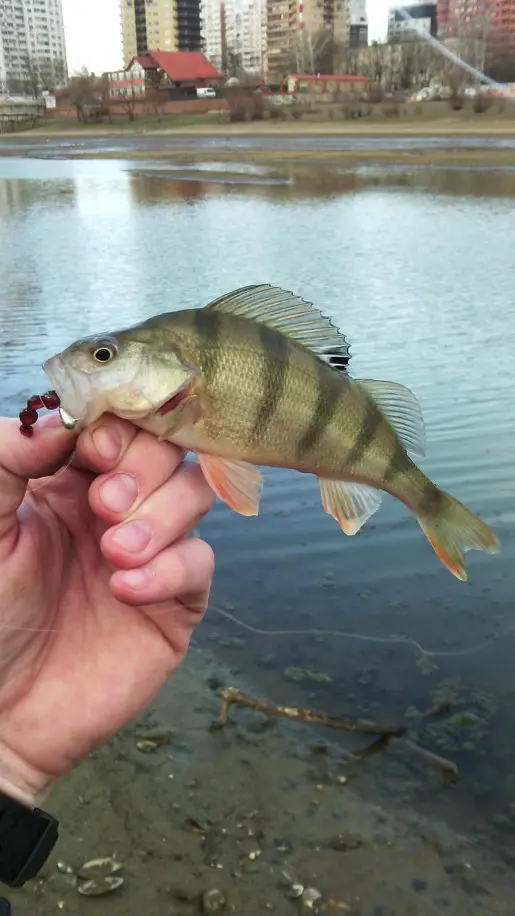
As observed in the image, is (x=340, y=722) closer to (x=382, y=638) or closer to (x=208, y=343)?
(x=382, y=638)

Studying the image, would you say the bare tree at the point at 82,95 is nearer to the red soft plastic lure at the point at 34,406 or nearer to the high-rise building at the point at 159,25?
the high-rise building at the point at 159,25

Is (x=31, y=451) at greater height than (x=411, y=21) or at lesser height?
lesser

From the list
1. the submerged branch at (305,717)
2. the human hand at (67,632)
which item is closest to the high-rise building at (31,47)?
the submerged branch at (305,717)

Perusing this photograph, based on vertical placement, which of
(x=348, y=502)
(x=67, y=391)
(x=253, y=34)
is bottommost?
(x=348, y=502)

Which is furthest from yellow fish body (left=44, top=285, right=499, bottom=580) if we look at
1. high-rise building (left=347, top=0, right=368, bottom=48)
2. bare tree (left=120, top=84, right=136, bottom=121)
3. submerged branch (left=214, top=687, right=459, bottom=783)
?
high-rise building (left=347, top=0, right=368, bottom=48)

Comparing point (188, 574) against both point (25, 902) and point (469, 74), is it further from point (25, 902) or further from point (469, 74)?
point (469, 74)

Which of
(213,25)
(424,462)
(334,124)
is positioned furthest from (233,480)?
(213,25)

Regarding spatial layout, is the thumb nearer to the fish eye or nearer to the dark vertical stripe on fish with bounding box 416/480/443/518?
the fish eye
